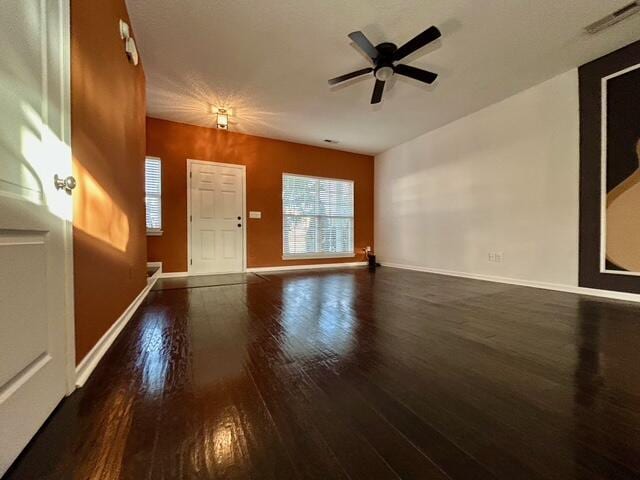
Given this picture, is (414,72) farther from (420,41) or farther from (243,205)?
(243,205)

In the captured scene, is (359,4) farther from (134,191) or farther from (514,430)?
(514,430)

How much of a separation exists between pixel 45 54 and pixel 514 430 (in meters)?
2.28

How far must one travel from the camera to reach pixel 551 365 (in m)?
1.43

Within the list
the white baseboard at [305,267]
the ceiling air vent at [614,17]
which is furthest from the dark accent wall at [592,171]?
the white baseboard at [305,267]

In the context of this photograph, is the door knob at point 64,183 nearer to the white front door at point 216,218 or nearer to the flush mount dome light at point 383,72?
the flush mount dome light at point 383,72

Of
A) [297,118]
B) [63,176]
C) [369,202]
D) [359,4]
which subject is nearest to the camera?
[63,176]

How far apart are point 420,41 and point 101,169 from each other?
9.20ft

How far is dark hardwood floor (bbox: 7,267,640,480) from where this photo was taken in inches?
31.9

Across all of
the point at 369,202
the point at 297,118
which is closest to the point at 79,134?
the point at 297,118

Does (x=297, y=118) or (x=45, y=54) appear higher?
(x=297, y=118)

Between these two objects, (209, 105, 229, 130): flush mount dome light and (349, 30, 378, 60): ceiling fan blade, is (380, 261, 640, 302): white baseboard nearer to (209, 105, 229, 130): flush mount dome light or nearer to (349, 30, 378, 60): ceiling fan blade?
(349, 30, 378, 60): ceiling fan blade

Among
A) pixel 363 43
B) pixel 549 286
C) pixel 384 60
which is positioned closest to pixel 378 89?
pixel 384 60

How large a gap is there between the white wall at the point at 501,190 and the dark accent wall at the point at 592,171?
0.08 m

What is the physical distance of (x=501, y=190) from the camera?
13.2 feet
